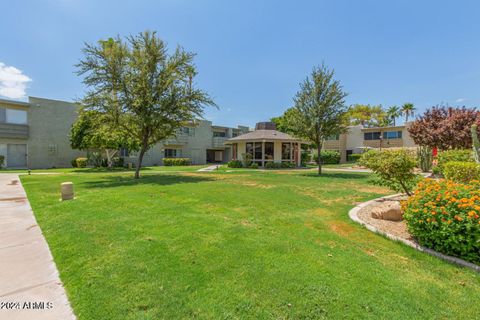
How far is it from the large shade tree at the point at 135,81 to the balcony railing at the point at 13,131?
16.8 meters

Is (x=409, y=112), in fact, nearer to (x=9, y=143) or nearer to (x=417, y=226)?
(x=417, y=226)

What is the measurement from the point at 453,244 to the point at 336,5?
13034mm

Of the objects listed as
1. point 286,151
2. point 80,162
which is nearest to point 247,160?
point 286,151

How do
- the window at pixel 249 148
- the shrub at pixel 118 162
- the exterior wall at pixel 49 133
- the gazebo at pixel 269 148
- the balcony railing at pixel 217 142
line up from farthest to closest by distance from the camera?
the balcony railing at pixel 217 142 → the shrub at pixel 118 162 → the window at pixel 249 148 → the exterior wall at pixel 49 133 → the gazebo at pixel 269 148

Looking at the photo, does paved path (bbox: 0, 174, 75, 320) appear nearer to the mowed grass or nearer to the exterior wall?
the mowed grass

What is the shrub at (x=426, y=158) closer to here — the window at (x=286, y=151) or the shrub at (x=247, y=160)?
the window at (x=286, y=151)

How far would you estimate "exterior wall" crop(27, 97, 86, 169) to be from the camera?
24984 mm

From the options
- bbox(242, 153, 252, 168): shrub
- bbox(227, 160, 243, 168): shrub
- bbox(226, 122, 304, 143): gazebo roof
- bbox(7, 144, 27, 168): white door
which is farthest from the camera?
bbox(227, 160, 243, 168): shrub

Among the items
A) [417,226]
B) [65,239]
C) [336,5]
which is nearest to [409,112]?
[336,5]

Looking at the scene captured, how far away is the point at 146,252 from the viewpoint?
12.7ft

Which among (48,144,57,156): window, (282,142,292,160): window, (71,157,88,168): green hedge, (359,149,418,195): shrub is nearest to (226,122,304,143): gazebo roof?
(282,142,292,160): window

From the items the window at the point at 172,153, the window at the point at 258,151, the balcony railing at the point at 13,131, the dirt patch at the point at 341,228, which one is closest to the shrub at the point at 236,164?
the window at the point at 258,151

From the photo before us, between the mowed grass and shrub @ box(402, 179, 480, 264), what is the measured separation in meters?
0.34

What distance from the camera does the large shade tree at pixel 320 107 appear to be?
1644cm
